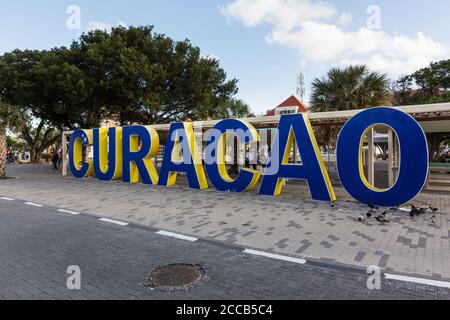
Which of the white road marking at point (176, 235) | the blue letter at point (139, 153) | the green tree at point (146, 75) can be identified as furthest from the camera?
the green tree at point (146, 75)

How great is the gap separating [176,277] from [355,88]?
16.4 m

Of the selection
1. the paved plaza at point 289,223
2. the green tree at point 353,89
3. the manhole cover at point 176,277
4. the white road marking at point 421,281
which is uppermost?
the green tree at point 353,89

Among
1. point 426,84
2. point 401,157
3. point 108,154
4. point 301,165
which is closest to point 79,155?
point 108,154

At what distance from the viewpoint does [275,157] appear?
430 inches

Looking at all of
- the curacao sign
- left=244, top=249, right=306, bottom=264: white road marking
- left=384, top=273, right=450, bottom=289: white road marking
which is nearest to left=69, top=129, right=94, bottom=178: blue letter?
the curacao sign

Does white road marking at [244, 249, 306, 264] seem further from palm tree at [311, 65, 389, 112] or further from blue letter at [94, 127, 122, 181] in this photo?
palm tree at [311, 65, 389, 112]

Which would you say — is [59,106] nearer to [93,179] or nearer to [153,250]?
[93,179]

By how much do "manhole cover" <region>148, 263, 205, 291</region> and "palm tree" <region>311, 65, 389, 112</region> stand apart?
15636 millimetres

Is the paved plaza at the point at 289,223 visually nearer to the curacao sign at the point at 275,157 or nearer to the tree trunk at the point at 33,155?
the curacao sign at the point at 275,157

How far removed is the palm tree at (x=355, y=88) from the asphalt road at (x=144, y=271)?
14.6 meters

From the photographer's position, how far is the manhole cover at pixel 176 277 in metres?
4.18

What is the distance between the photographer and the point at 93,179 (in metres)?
17.0

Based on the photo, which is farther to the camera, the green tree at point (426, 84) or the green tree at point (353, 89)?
the green tree at point (426, 84)

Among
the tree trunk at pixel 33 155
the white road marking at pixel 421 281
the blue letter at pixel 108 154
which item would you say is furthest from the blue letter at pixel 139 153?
the tree trunk at pixel 33 155
